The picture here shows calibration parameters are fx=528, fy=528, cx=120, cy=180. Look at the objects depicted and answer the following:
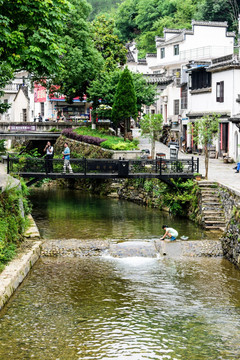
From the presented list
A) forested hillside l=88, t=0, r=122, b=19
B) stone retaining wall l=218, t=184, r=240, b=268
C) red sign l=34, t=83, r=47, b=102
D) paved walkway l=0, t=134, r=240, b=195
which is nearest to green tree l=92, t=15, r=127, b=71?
red sign l=34, t=83, r=47, b=102

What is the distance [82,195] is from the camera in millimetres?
41312

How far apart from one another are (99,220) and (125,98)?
15865 millimetres

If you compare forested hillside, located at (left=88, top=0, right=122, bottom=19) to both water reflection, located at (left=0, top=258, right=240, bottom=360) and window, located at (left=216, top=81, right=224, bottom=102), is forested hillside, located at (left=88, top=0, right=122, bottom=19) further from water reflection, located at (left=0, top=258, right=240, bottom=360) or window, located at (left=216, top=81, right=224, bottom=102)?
water reflection, located at (left=0, top=258, right=240, bottom=360)

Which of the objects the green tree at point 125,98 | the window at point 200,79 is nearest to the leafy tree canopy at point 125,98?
the green tree at point 125,98

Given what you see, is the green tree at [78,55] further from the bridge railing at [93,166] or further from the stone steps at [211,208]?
the stone steps at [211,208]

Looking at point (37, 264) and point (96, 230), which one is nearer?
point (37, 264)

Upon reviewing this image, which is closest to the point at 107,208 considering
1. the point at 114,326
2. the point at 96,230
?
the point at 96,230

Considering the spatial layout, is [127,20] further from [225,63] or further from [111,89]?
[225,63]

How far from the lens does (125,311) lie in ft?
51.3

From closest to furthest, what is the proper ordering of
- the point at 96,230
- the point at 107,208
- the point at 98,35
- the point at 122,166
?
the point at 96,230
the point at 122,166
the point at 107,208
the point at 98,35

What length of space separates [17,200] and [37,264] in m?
2.97

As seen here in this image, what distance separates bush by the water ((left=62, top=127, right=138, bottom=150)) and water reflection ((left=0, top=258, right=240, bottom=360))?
2024 cm

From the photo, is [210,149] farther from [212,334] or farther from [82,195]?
[212,334]

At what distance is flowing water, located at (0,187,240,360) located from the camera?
13.0 metres
